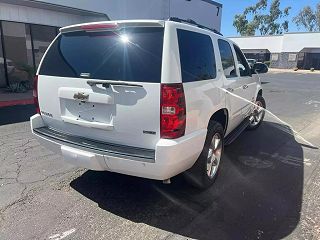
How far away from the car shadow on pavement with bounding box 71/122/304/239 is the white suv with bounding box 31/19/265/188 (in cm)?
35

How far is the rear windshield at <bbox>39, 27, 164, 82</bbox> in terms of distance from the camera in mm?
2966

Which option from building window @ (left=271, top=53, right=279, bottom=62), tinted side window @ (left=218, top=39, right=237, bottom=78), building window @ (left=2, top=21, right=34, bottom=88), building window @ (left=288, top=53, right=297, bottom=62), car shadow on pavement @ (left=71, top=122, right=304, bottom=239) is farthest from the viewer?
building window @ (left=271, top=53, right=279, bottom=62)

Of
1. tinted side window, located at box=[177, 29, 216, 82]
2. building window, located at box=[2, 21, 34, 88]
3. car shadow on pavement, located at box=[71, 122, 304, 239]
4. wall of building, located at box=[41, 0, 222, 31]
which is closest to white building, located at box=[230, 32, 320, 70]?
wall of building, located at box=[41, 0, 222, 31]

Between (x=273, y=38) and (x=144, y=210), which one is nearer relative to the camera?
(x=144, y=210)

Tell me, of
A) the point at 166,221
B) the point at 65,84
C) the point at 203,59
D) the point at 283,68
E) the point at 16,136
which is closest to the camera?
the point at 166,221

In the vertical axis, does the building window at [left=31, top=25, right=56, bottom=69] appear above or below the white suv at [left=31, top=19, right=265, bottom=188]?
above

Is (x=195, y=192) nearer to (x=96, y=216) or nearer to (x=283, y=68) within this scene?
(x=96, y=216)

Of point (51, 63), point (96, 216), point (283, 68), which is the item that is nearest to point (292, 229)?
point (96, 216)

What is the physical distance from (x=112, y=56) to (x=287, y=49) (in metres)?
51.5

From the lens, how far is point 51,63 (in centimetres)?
368

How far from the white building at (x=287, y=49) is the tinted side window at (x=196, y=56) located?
49305 mm

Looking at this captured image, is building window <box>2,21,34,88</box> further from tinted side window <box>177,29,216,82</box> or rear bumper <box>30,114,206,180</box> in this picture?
tinted side window <box>177,29,216,82</box>

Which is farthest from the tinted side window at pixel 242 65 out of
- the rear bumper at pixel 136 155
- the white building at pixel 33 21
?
the white building at pixel 33 21

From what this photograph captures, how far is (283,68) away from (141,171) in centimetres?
5263
